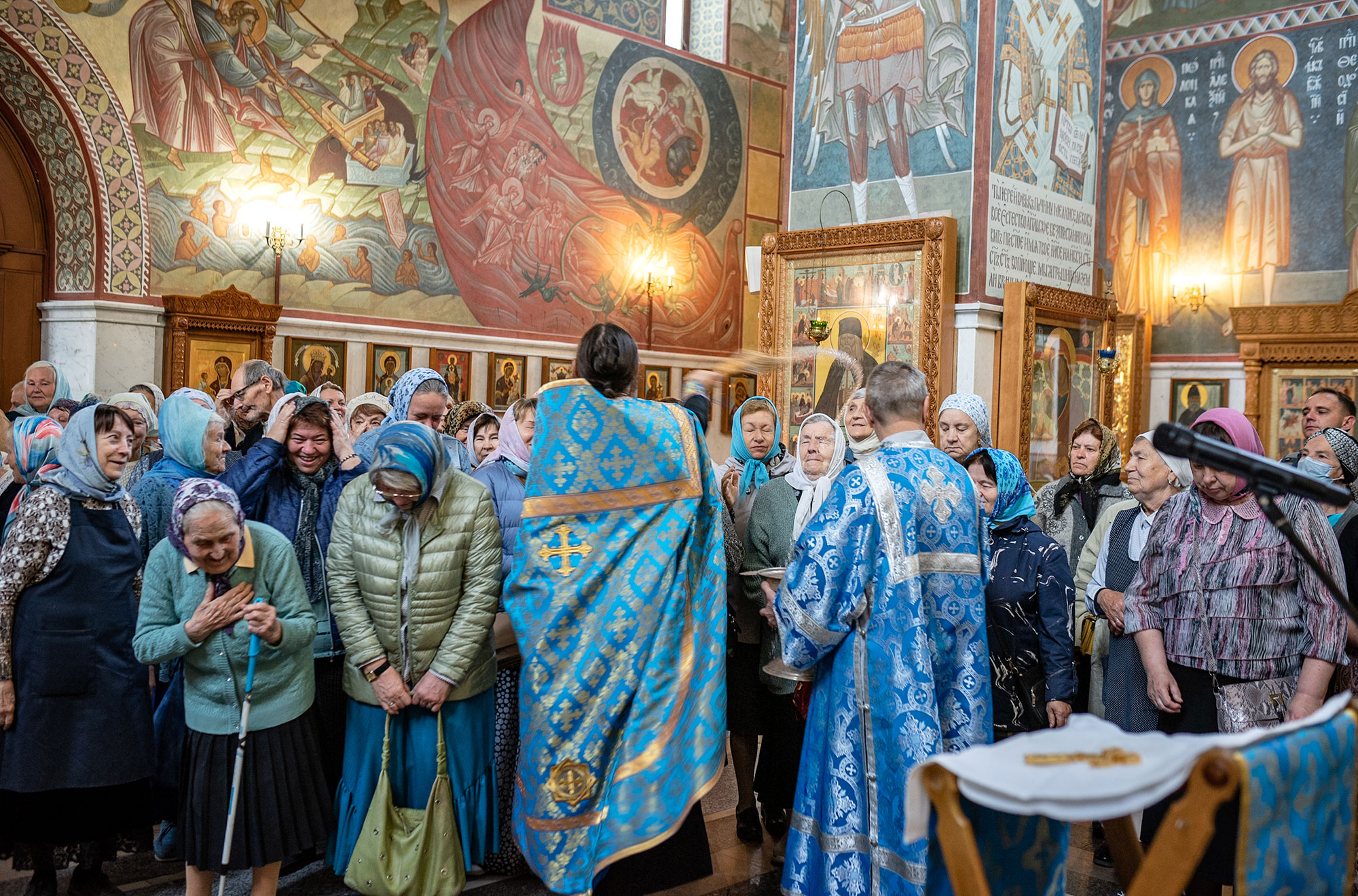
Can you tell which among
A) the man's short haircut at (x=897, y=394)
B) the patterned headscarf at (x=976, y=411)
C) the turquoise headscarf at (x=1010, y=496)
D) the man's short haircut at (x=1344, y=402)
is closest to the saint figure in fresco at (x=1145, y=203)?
the man's short haircut at (x=1344, y=402)

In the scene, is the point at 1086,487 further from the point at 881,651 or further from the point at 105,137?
the point at 105,137

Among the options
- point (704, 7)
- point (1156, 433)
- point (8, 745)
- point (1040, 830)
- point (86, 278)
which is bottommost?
point (8, 745)

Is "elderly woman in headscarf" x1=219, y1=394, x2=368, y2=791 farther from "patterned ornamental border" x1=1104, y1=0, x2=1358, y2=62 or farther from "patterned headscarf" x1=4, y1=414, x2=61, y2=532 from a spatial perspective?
"patterned ornamental border" x1=1104, y1=0, x2=1358, y2=62

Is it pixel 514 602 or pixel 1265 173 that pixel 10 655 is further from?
pixel 1265 173

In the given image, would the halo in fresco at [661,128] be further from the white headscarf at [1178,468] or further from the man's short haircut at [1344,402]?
the white headscarf at [1178,468]

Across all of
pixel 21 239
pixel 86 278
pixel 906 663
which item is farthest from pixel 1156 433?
pixel 21 239

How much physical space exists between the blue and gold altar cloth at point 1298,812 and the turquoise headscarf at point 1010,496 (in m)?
1.69

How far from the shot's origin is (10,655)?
10.7 feet

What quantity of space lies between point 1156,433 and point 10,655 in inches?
130

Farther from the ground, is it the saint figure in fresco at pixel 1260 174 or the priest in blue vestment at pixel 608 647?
the saint figure in fresco at pixel 1260 174

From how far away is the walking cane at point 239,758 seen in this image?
9.78 ft

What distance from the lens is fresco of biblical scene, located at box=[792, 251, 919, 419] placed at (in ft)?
28.6

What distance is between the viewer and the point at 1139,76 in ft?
51.7

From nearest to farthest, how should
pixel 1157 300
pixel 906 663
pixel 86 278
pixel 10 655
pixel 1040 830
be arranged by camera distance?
pixel 1040 830
pixel 906 663
pixel 10 655
pixel 86 278
pixel 1157 300
